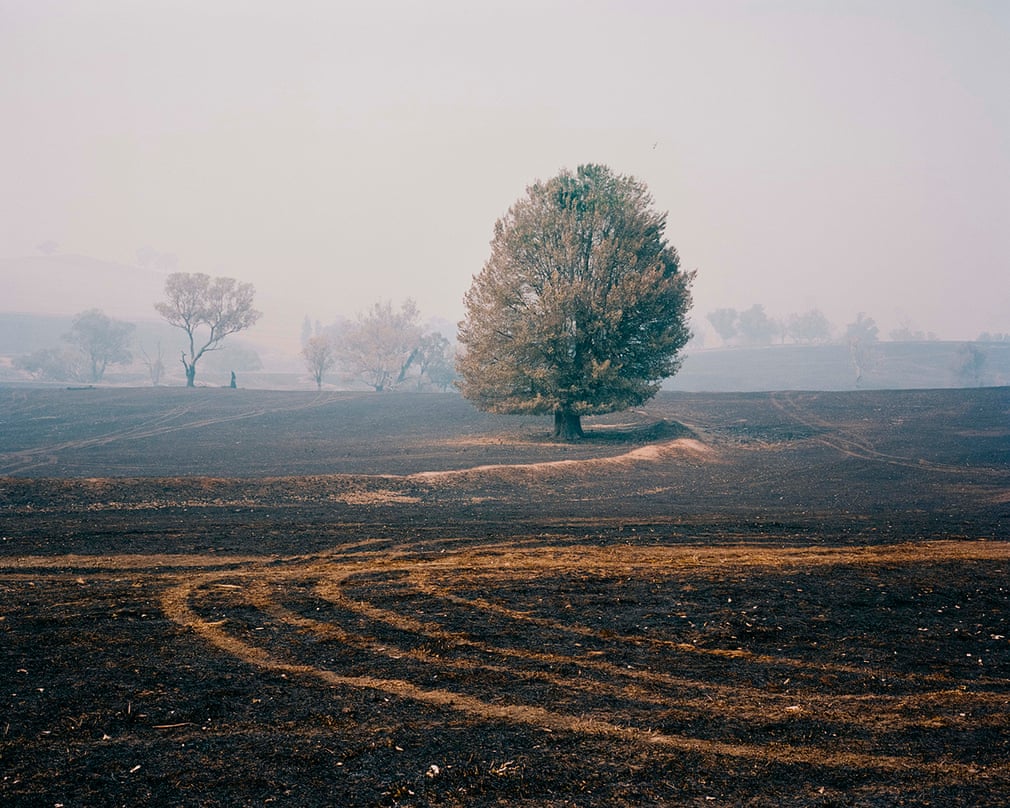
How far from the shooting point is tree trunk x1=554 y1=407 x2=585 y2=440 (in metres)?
46.9

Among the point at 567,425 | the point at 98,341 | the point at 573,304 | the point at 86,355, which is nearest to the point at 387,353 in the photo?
the point at 98,341

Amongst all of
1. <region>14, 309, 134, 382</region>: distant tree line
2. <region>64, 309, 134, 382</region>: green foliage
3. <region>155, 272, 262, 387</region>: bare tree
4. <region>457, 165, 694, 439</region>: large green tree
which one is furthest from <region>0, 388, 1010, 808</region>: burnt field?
<region>14, 309, 134, 382</region>: distant tree line

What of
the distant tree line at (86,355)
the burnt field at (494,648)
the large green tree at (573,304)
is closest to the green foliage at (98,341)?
the distant tree line at (86,355)

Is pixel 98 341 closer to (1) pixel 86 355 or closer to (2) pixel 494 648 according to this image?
(1) pixel 86 355

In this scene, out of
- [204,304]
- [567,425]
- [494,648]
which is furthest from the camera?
[204,304]

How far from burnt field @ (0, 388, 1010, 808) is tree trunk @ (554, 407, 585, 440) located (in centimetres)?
1974

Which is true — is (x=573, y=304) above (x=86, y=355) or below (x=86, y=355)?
below

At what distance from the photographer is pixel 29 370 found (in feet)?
442

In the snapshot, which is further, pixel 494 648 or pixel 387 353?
pixel 387 353

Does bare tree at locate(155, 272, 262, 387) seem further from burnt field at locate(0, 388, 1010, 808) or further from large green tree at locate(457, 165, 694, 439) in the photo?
burnt field at locate(0, 388, 1010, 808)

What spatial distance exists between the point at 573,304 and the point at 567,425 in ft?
26.9

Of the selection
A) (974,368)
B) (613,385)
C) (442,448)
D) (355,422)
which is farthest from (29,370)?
(974,368)

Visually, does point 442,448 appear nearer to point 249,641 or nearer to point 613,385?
point 613,385

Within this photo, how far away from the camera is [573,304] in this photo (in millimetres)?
43375
